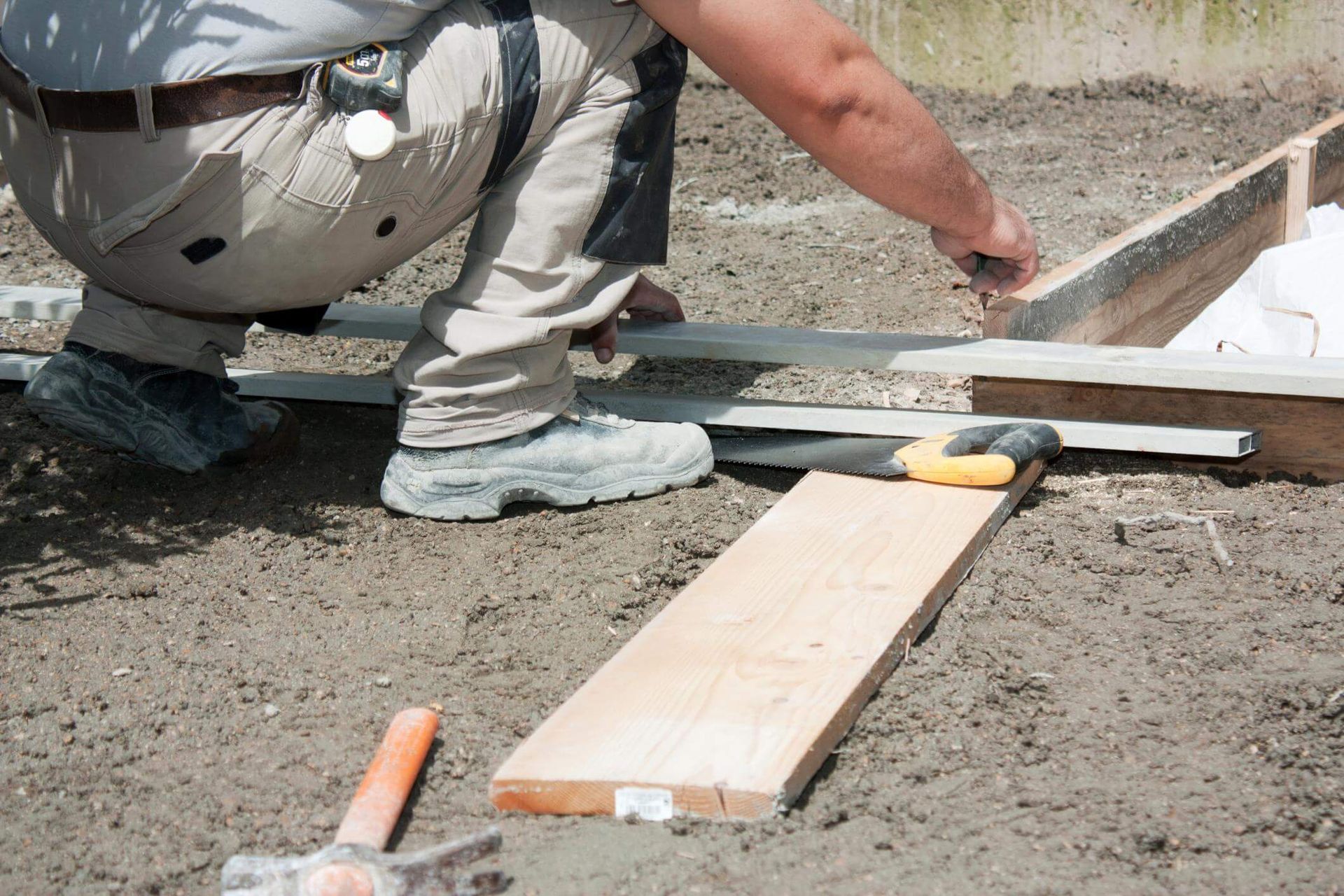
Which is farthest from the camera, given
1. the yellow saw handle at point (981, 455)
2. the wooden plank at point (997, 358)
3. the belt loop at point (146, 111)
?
the wooden plank at point (997, 358)

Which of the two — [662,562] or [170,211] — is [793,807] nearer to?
[662,562]

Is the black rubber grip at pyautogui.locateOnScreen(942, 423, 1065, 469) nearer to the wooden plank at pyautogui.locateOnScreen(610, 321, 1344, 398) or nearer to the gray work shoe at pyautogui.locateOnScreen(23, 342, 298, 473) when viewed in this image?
the wooden plank at pyautogui.locateOnScreen(610, 321, 1344, 398)

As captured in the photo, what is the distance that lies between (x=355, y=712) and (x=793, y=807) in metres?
0.61

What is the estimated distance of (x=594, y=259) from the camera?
216 centimetres

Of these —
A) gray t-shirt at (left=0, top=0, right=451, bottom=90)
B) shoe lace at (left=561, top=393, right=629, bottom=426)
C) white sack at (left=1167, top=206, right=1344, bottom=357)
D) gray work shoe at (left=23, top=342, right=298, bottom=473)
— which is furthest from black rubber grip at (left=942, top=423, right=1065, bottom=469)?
gray work shoe at (left=23, top=342, right=298, bottom=473)

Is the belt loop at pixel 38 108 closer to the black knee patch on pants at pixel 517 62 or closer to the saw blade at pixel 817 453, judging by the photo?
the black knee patch on pants at pixel 517 62

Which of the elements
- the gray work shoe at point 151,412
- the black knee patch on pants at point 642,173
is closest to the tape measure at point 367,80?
the black knee patch on pants at point 642,173

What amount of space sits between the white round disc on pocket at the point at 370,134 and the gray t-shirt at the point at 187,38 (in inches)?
4.0

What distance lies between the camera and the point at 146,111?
181cm

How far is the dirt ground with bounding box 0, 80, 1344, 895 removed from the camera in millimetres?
1359

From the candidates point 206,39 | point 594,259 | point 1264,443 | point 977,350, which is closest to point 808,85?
point 594,259

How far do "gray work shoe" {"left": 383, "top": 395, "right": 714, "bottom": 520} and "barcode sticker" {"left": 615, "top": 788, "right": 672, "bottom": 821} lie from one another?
0.89 m

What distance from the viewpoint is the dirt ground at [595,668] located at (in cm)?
136

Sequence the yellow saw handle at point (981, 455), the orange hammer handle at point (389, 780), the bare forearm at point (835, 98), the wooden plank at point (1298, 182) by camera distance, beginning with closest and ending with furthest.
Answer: the orange hammer handle at point (389, 780) < the bare forearm at point (835, 98) < the yellow saw handle at point (981, 455) < the wooden plank at point (1298, 182)
